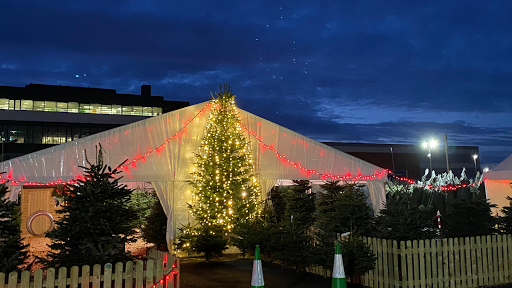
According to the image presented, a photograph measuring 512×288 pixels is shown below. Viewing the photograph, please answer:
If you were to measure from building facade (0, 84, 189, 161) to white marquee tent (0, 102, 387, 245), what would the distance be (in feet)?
Answer: 94.1

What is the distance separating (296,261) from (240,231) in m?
2.70

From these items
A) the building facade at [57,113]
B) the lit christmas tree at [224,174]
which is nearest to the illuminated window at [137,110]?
the building facade at [57,113]

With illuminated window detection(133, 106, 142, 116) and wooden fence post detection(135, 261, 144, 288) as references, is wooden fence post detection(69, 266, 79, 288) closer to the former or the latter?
wooden fence post detection(135, 261, 144, 288)

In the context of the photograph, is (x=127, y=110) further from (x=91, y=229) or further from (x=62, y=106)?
(x=91, y=229)

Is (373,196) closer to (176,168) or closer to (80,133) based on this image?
(176,168)

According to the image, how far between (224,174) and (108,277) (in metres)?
7.71

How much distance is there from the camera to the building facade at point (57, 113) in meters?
39.1

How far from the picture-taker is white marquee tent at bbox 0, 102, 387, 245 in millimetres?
12039

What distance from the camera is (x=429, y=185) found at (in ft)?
75.2

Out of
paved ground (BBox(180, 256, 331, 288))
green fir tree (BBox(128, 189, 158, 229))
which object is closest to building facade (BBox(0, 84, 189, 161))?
green fir tree (BBox(128, 189, 158, 229))

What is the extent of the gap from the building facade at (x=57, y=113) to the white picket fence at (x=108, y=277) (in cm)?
3568

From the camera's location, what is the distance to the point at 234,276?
32.0ft

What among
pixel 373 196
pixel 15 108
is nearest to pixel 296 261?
pixel 373 196

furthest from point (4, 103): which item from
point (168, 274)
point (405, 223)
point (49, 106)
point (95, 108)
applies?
point (405, 223)
